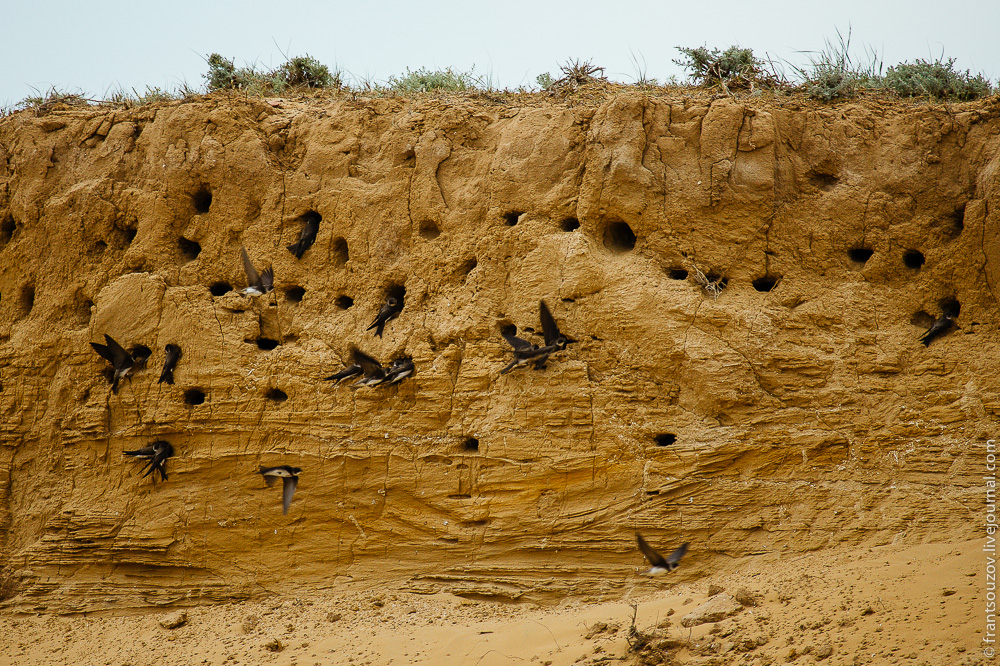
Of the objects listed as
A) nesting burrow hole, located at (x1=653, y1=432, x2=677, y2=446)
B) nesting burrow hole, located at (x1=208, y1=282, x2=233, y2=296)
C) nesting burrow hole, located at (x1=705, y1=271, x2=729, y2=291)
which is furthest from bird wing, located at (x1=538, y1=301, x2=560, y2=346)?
nesting burrow hole, located at (x1=208, y1=282, x2=233, y2=296)

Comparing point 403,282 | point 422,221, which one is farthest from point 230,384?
point 422,221

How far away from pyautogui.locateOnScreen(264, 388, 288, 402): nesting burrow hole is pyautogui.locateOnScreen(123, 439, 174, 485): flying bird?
825 mm

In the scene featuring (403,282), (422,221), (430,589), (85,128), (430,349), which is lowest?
(430,589)

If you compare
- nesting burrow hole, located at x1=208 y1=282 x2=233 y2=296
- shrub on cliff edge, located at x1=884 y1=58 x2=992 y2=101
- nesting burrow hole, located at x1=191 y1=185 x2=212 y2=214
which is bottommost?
nesting burrow hole, located at x1=208 y1=282 x2=233 y2=296

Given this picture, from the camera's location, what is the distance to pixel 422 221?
6.41 metres

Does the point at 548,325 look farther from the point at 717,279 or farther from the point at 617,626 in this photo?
the point at 617,626

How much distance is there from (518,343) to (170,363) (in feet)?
8.62

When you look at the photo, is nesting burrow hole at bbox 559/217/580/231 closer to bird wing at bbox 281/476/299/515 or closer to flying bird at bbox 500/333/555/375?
flying bird at bbox 500/333/555/375

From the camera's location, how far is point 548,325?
5.72 metres

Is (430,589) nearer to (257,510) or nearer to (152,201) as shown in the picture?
(257,510)

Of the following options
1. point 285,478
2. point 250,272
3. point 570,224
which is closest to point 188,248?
point 250,272

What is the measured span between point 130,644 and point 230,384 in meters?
1.91

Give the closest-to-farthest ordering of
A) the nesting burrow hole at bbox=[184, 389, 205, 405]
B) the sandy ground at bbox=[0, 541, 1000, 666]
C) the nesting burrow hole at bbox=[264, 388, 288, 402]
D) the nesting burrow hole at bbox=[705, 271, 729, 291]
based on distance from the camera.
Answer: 1. the sandy ground at bbox=[0, 541, 1000, 666]
2. the nesting burrow hole at bbox=[705, 271, 729, 291]
3. the nesting burrow hole at bbox=[264, 388, 288, 402]
4. the nesting burrow hole at bbox=[184, 389, 205, 405]

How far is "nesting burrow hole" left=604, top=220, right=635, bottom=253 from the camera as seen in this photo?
6.13 metres
